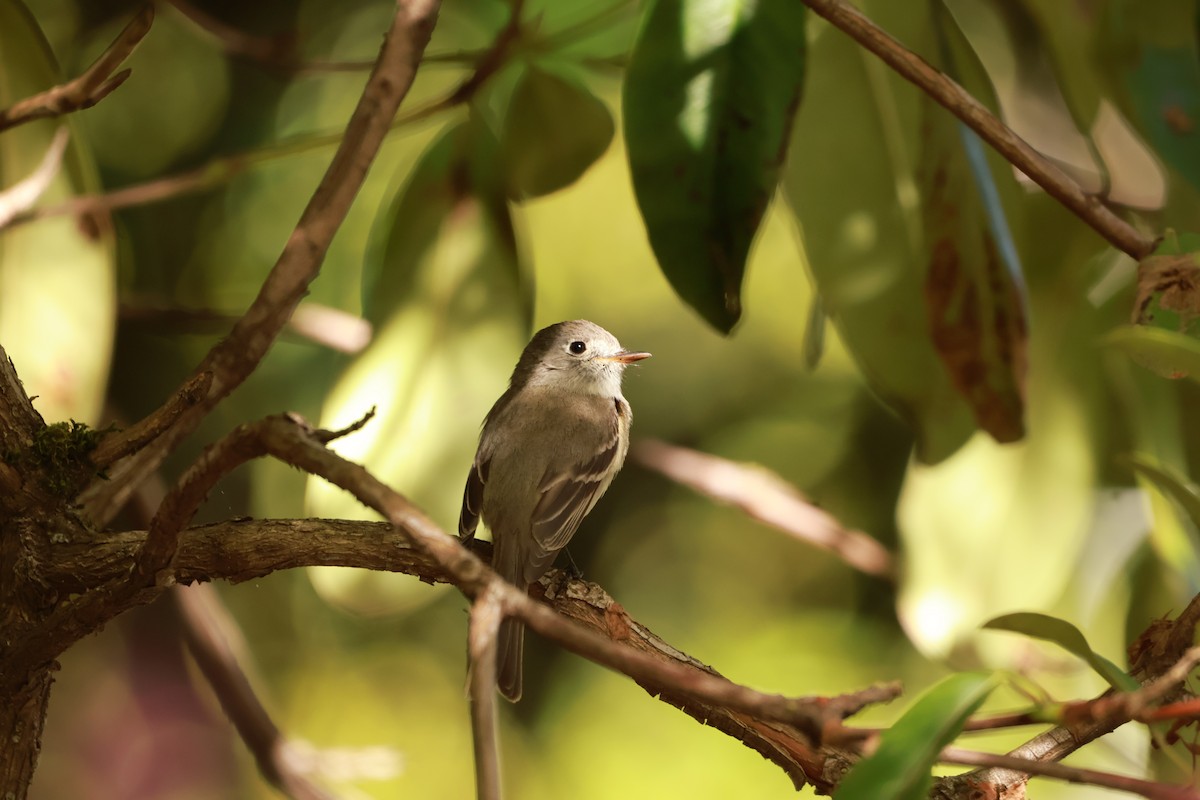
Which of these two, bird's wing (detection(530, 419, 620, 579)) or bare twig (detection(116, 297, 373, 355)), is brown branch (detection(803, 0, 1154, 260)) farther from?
bare twig (detection(116, 297, 373, 355))

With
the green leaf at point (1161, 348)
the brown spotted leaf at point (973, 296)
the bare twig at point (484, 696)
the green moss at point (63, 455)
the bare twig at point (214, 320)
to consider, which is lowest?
the bare twig at point (484, 696)

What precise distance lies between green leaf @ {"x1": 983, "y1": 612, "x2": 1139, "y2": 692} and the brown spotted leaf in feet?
1.54

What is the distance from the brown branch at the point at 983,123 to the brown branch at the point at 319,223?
1.48 ft

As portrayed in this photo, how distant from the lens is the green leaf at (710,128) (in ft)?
4.49

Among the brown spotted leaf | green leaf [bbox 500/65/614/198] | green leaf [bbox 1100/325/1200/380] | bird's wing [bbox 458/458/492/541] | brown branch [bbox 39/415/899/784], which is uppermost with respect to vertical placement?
green leaf [bbox 500/65/614/198]

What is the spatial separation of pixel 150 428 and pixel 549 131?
842 mm

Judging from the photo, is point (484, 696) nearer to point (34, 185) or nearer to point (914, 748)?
point (914, 748)

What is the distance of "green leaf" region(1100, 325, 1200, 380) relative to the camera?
98 cm

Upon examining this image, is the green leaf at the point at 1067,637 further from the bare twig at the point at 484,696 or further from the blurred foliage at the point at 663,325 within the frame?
the bare twig at the point at 484,696

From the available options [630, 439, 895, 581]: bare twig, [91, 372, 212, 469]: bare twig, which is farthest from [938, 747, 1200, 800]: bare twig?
[630, 439, 895, 581]: bare twig

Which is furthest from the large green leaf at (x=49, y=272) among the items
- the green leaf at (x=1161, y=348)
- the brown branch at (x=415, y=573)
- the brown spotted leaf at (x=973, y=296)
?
the green leaf at (x=1161, y=348)

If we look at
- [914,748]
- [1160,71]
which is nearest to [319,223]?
[914,748]

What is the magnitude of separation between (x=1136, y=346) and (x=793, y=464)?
1053 millimetres

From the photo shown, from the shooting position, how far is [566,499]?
153 cm
